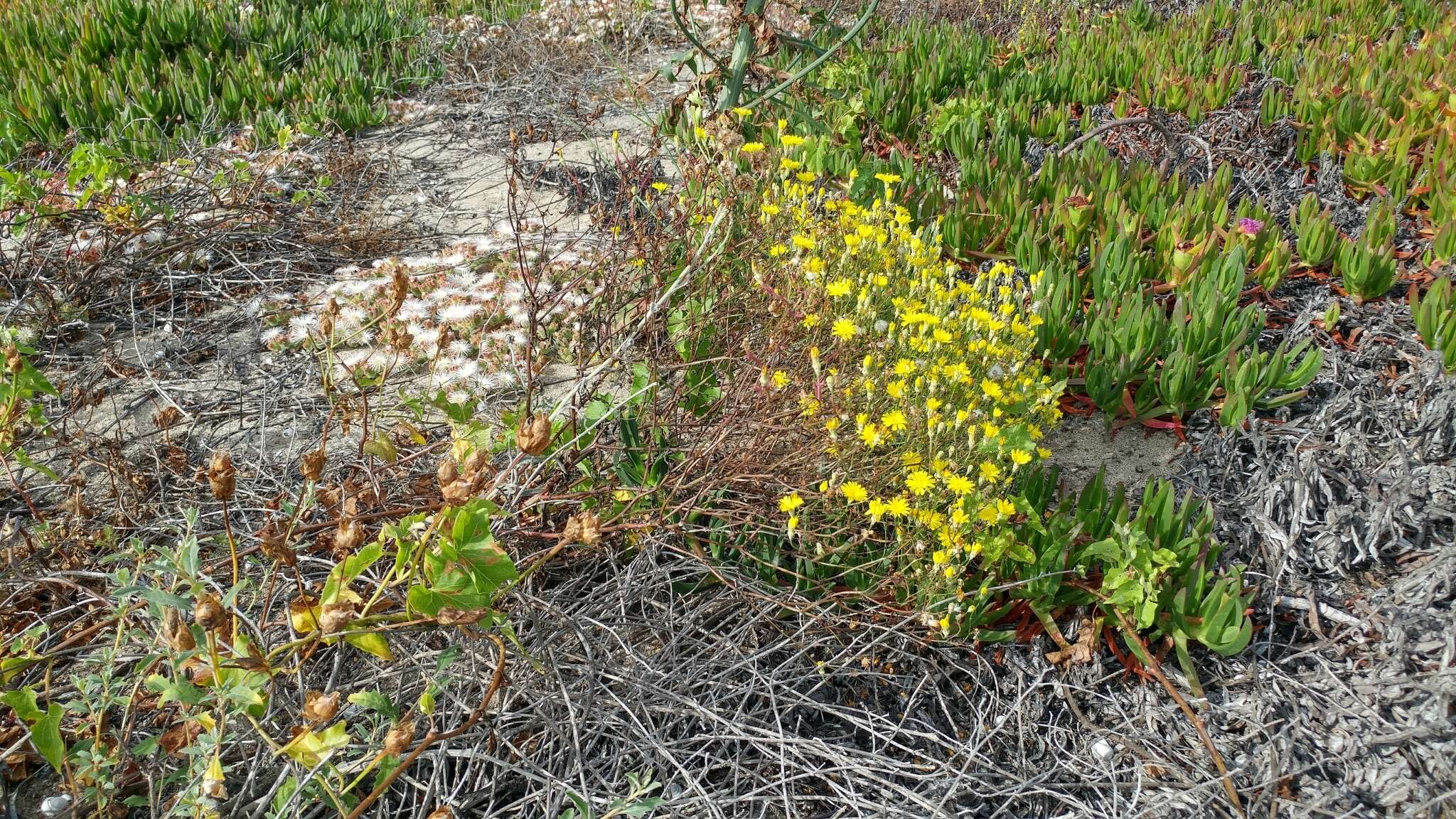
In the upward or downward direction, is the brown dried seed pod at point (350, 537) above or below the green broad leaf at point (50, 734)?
above

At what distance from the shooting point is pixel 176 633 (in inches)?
55.5

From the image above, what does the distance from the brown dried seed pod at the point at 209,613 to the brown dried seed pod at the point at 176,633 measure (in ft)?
0.21

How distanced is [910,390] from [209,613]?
165cm

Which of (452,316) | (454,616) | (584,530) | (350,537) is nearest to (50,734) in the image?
(350,537)

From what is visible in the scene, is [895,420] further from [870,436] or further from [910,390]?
[910,390]

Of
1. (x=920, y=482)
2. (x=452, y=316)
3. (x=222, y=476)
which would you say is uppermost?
(x=222, y=476)

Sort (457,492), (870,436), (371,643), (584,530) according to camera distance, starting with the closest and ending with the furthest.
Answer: (457,492)
(371,643)
(584,530)
(870,436)

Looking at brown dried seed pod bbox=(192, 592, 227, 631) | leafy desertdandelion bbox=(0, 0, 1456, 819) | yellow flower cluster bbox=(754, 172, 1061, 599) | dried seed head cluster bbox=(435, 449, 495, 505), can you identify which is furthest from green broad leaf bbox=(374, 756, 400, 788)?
yellow flower cluster bbox=(754, 172, 1061, 599)

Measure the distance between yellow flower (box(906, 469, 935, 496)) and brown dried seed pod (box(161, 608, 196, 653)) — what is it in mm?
1444

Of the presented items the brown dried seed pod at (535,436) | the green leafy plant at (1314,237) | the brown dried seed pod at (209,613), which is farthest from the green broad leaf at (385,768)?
the green leafy plant at (1314,237)

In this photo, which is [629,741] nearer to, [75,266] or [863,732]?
[863,732]

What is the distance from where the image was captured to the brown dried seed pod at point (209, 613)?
1.36 m

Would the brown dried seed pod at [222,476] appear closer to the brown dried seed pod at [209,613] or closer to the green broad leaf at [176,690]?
the brown dried seed pod at [209,613]

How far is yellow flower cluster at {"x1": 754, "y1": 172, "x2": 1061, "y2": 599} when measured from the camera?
2.12 metres
